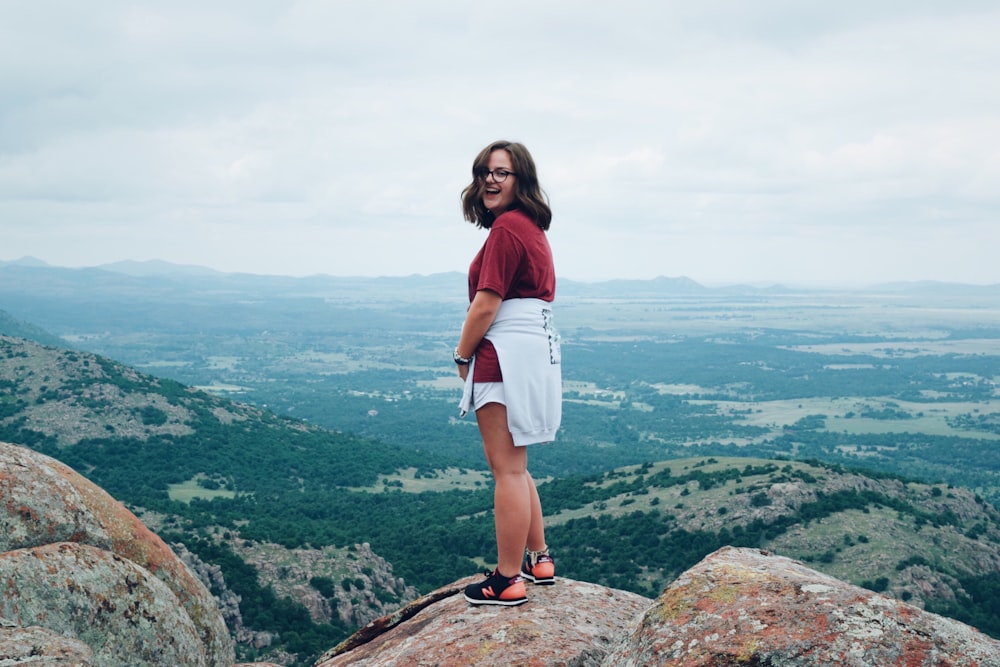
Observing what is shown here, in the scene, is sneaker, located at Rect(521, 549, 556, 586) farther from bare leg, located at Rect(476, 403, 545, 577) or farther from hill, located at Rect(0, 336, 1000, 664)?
hill, located at Rect(0, 336, 1000, 664)

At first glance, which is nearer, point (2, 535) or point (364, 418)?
point (2, 535)

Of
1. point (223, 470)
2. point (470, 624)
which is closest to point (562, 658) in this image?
point (470, 624)

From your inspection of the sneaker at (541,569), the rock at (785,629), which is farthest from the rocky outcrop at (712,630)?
the sneaker at (541,569)

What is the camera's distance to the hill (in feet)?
152

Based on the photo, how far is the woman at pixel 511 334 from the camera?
7.38m

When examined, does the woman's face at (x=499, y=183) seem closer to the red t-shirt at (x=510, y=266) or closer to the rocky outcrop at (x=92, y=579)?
the red t-shirt at (x=510, y=266)

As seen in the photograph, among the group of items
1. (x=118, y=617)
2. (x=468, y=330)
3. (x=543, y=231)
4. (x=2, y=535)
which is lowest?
(x=118, y=617)

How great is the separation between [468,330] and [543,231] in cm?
133

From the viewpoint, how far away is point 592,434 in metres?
178

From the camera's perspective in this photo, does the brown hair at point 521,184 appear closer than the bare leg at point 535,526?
Yes

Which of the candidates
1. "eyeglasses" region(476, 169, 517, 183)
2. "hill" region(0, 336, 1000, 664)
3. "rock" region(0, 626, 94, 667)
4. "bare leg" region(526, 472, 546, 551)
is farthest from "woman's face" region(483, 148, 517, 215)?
"hill" region(0, 336, 1000, 664)

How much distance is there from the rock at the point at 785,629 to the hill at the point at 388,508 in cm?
3432

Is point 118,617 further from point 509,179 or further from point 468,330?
point 509,179

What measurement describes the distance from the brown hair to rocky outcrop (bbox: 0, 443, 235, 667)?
223 inches
